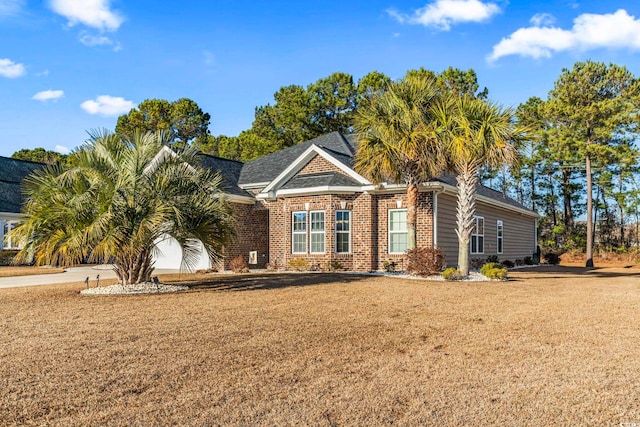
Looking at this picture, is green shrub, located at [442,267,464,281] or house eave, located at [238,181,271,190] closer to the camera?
green shrub, located at [442,267,464,281]

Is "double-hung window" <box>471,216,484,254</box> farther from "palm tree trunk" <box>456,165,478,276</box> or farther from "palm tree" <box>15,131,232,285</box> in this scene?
"palm tree" <box>15,131,232,285</box>

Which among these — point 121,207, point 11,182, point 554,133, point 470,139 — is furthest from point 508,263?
A: point 11,182

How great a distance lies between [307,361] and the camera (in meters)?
5.74

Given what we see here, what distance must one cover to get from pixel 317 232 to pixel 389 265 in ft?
10.1

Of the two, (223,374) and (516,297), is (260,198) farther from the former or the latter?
(223,374)

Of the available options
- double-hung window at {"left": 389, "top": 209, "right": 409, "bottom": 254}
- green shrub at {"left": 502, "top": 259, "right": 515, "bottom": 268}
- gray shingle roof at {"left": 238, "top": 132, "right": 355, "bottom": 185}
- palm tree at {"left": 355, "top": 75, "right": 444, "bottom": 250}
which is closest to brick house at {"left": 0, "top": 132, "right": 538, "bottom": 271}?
double-hung window at {"left": 389, "top": 209, "right": 409, "bottom": 254}

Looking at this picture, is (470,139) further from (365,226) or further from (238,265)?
(238,265)

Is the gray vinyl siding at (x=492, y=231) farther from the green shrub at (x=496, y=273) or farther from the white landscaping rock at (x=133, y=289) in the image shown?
the white landscaping rock at (x=133, y=289)

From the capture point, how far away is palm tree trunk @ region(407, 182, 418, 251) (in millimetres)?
17203

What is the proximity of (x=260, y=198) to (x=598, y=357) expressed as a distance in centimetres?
1664

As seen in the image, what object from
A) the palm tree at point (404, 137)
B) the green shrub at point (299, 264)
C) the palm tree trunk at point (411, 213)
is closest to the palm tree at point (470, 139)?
the palm tree at point (404, 137)

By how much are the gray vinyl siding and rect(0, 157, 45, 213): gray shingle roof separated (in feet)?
74.9

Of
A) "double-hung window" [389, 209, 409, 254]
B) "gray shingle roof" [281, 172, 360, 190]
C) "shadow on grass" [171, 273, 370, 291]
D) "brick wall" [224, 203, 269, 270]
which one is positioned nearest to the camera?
"shadow on grass" [171, 273, 370, 291]

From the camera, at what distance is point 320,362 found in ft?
18.7
